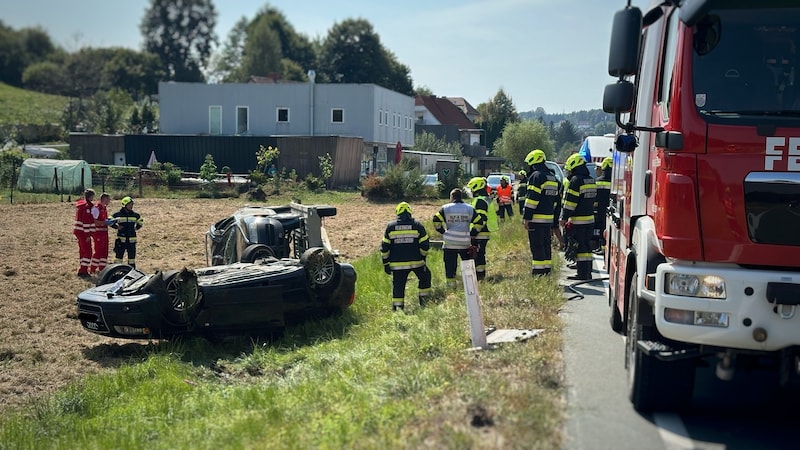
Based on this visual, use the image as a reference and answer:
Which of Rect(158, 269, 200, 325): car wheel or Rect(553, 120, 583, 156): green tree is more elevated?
Rect(553, 120, 583, 156): green tree

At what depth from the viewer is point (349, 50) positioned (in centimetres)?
8762

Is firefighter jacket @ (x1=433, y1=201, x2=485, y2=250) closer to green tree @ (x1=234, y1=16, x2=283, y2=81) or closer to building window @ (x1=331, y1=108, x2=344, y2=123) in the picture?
building window @ (x1=331, y1=108, x2=344, y2=123)

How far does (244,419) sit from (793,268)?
12.7ft

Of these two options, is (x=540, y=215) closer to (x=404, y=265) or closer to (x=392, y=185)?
(x=404, y=265)

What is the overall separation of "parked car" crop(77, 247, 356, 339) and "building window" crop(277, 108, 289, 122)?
134ft

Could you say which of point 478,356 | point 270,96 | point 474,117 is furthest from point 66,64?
point 478,356

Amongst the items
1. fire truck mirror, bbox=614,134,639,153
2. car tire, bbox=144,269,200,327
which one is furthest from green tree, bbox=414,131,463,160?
fire truck mirror, bbox=614,134,639,153

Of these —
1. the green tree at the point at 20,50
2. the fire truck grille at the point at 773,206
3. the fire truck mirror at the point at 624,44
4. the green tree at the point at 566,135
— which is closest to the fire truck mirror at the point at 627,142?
the fire truck mirror at the point at 624,44

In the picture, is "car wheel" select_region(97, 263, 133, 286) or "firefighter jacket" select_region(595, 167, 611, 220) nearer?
"car wheel" select_region(97, 263, 133, 286)

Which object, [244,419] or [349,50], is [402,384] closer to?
[244,419]

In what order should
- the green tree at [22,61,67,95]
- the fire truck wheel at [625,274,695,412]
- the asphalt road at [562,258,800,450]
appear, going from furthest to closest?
the green tree at [22,61,67,95] → the fire truck wheel at [625,274,695,412] → the asphalt road at [562,258,800,450]

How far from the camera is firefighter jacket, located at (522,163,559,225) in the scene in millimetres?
11336

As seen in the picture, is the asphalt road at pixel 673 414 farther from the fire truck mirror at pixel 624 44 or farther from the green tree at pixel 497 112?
the green tree at pixel 497 112

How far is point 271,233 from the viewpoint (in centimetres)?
1243
